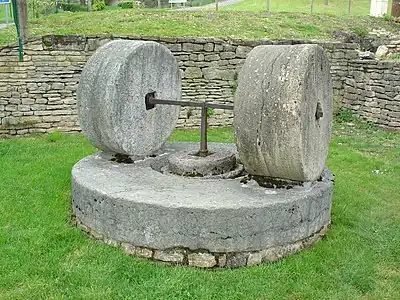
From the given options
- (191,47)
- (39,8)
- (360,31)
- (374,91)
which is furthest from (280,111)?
(39,8)

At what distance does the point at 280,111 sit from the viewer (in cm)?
401

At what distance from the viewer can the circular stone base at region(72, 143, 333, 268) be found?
3.96 meters

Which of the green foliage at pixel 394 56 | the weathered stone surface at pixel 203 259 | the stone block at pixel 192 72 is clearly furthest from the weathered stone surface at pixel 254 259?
the green foliage at pixel 394 56

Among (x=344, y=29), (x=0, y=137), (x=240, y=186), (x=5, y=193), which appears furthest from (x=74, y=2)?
(x=240, y=186)

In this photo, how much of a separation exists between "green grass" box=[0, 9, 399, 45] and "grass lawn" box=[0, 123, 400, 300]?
4626mm

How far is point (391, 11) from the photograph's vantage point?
1759 cm

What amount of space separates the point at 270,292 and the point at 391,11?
1620cm

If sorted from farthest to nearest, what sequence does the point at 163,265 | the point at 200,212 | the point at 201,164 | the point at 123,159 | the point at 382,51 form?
the point at 382,51, the point at 123,159, the point at 201,164, the point at 163,265, the point at 200,212

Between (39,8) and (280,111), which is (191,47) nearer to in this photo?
(280,111)

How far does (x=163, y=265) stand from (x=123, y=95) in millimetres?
1798

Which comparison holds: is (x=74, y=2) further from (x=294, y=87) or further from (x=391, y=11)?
(x=294, y=87)

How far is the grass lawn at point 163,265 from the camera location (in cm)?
366

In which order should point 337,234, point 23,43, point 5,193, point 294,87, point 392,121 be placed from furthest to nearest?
point 392,121, point 23,43, point 5,193, point 337,234, point 294,87

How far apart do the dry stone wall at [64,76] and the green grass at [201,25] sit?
485 millimetres
